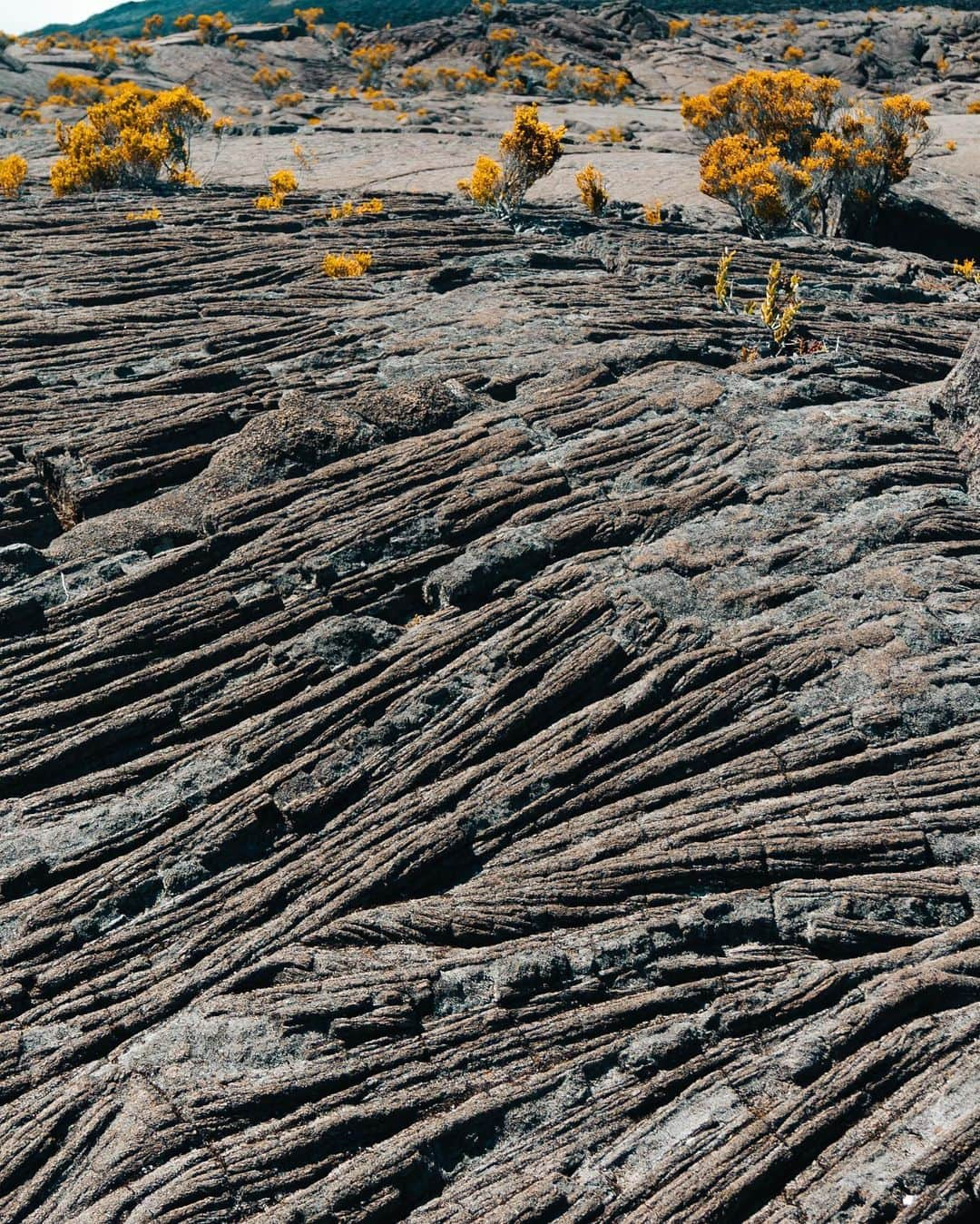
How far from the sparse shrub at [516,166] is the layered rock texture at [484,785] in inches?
795

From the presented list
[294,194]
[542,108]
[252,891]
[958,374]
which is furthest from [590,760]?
[542,108]

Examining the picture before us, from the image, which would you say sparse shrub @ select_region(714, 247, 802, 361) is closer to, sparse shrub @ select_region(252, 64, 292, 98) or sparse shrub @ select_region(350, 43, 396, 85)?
sparse shrub @ select_region(252, 64, 292, 98)

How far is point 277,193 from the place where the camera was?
1515 inches

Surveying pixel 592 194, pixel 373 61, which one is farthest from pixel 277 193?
pixel 373 61

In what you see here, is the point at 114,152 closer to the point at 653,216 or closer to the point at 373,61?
the point at 653,216

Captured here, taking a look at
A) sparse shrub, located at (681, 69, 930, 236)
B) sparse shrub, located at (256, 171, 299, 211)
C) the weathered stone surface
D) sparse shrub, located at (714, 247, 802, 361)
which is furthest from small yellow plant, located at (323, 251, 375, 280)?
sparse shrub, located at (681, 69, 930, 236)

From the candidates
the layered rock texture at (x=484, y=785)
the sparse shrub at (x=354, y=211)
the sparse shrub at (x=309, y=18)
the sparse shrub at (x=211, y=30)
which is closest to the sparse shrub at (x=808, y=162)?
the sparse shrub at (x=354, y=211)

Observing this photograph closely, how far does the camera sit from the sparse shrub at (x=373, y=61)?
106875 millimetres

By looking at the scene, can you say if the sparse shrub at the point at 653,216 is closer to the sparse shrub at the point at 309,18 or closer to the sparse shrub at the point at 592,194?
the sparse shrub at the point at 592,194

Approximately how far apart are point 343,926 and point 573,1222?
4952mm

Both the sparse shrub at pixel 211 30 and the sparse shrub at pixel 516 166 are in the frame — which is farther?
the sparse shrub at pixel 211 30

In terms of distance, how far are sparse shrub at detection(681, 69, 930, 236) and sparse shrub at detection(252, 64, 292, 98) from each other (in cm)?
7168

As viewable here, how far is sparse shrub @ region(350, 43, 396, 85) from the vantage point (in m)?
107

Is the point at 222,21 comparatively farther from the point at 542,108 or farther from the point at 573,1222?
the point at 573,1222
